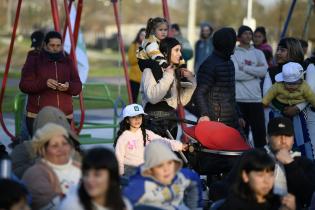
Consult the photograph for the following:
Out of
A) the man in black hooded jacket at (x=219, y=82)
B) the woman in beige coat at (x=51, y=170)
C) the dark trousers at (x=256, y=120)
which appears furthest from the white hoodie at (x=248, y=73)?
the woman in beige coat at (x=51, y=170)

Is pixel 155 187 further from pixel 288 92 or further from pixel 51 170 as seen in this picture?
pixel 288 92

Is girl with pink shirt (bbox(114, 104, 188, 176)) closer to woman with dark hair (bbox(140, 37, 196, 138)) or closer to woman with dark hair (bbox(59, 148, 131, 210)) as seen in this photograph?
woman with dark hair (bbox(140, 37, 196, 138))

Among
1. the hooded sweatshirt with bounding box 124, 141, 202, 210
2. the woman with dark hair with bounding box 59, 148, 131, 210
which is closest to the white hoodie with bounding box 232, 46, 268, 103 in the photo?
the hooded sweatshirt with bounding box 124, 141, 202, 210

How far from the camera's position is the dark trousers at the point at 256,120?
453 inches

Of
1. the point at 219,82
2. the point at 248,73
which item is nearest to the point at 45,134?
the point at 219,82

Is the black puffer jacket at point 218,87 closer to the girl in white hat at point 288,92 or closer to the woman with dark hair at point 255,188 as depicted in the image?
the girl in white hat at point 288,92

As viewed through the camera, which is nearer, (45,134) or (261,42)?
(45,134)

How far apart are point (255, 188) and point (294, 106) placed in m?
3.38

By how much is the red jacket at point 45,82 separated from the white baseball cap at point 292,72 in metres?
2.32

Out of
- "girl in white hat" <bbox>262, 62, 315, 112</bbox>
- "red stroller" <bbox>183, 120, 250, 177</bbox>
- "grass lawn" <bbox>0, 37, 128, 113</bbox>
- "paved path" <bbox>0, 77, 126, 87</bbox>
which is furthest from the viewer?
"paved path" <bbox>0, 77, 126, 87</bbox>

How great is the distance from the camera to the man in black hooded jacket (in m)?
8.85

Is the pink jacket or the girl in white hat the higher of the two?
the girl in white hat

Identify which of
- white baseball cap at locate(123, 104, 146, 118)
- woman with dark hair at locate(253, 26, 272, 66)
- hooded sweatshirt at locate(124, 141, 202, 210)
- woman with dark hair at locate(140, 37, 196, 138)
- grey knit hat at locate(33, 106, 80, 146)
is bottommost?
hooded sweatshirt at locate(124, 141, 202, 210)

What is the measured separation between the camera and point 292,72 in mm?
8859
